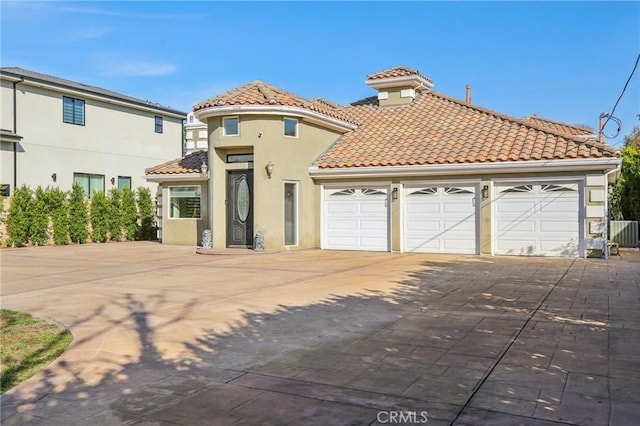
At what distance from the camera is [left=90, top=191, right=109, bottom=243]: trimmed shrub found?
71.3 feet

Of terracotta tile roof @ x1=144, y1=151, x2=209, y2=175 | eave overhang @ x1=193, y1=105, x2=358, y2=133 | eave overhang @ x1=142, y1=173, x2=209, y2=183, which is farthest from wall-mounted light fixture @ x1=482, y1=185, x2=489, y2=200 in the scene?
terracotta tile roof @ x1=144, y1=151, x2=209, y2=175

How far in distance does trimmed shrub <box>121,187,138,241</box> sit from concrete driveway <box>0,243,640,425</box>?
1255 centimetres

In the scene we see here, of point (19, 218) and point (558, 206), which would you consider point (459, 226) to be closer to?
point (558, 206)

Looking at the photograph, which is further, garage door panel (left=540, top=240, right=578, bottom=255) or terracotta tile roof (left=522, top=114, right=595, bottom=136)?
terracotta tile roof (left=522, top=114, right=595, bottom=136)

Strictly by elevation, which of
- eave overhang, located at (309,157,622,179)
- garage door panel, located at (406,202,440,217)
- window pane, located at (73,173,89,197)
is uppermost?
window pane, located at (73,173,89,197)

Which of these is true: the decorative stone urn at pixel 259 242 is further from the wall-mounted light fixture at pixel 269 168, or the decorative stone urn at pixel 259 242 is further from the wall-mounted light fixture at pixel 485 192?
the wall-mounted light fixture at pixel 485 192

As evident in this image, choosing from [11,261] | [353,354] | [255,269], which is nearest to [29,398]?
[353,354]

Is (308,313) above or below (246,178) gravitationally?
below

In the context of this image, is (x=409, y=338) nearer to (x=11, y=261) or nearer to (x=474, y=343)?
(x=474, y=343)

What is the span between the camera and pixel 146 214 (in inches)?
944

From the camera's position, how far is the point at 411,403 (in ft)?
13.3

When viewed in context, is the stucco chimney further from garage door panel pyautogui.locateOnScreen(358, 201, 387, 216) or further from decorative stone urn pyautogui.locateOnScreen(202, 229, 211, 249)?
decorative stone urn pyautogui.locateOnScreen(202, 229, 211, 249)

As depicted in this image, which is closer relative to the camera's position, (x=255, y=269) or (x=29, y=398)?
(x=29, y=398)

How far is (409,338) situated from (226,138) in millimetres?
12483
